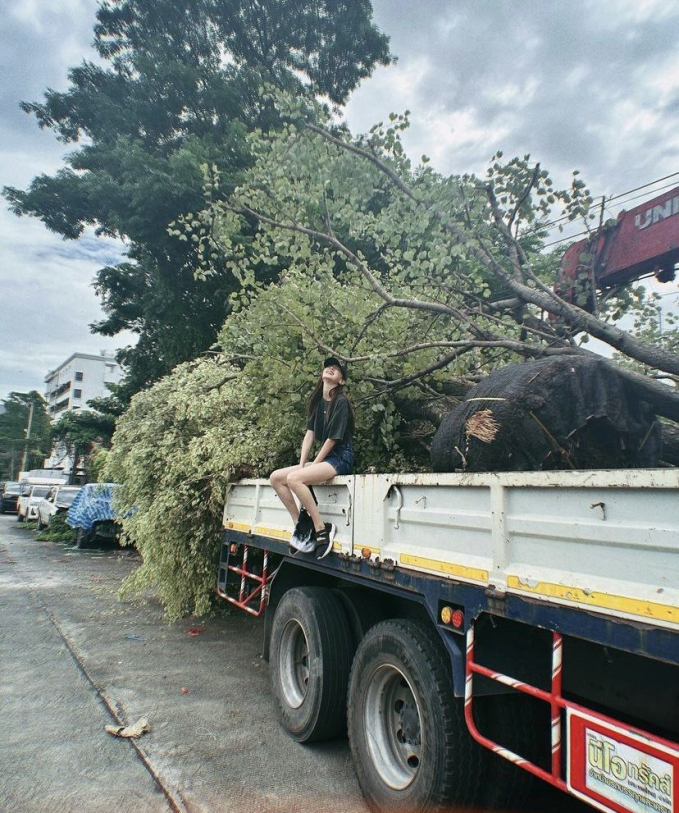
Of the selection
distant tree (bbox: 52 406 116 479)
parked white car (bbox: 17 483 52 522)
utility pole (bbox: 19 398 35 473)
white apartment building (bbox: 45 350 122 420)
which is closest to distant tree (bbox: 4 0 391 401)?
parked white car (bbox: 17 483 52 522)

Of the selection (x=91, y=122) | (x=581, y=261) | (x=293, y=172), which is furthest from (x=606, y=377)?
(x=91, y=122)

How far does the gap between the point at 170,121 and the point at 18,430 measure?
2188 inches

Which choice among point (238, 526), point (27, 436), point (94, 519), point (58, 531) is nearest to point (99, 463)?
point (94, 519)

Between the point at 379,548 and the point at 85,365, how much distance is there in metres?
87.3

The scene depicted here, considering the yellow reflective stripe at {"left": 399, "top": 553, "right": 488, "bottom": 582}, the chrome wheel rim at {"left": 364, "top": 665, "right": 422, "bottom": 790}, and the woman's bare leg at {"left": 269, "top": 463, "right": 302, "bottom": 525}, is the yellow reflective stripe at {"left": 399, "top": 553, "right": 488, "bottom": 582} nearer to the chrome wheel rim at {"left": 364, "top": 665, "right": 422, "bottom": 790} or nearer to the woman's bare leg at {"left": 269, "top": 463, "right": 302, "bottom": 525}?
the chrome wheel rim at {"left": 364, "top": 665, "right": 422, "bottom": 790}

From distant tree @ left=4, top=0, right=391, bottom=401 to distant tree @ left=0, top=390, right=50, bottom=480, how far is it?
47.9 meters

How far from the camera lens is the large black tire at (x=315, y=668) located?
3861mm

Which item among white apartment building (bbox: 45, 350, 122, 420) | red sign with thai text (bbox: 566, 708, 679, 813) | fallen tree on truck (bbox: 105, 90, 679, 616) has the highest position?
white apartment building (bbox: 45, 350, 122, 420)

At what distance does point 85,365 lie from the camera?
3270 inches

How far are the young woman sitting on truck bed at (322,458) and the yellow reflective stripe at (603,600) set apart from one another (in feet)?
5.95

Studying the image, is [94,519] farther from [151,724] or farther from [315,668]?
[315,668]

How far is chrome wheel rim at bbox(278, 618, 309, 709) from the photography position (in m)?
4.34

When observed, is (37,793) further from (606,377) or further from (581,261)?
(581,261)

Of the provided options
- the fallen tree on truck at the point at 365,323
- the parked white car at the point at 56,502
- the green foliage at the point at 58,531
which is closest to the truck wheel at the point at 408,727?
the fallen tree on truck at the point at 365,323
